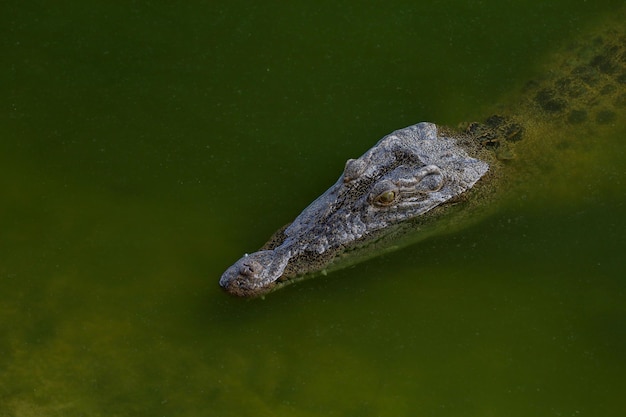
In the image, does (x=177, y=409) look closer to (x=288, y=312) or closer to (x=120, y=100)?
(x=288, y=312)

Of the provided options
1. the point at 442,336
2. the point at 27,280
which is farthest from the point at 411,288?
the point at 27,280

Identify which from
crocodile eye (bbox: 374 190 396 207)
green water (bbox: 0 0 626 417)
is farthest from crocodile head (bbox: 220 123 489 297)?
green water (bbox: 0 0 626 417)

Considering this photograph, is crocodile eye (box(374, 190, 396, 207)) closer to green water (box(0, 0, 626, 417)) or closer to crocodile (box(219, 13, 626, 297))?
crocodile (box(219, 13, 626, 297))

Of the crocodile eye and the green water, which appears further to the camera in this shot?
the crocodile eye

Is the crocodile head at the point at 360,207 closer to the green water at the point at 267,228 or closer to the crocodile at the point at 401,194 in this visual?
the crocodile at the point at 401,194

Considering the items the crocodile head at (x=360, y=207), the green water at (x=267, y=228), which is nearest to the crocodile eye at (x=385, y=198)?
the crocodile head at (x=360, y=207)

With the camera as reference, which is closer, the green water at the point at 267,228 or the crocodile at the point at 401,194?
the green water at the point at 267,228
